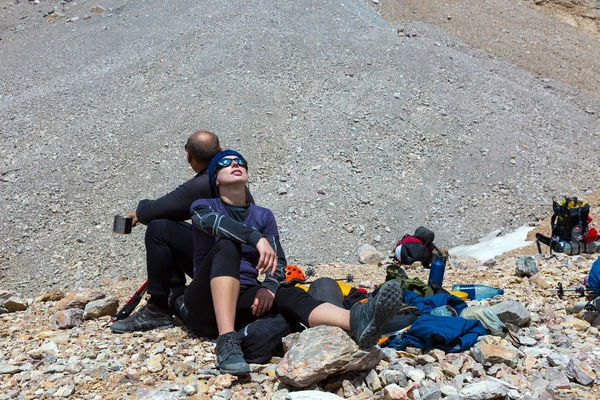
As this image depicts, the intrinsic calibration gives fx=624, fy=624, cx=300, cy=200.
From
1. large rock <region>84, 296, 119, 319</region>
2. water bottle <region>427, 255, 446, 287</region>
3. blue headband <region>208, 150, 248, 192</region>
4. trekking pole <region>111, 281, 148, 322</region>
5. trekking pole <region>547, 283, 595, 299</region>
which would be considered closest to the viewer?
blue headband <region>208, 150, 248, 192</region>

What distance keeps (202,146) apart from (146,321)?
1.34 m

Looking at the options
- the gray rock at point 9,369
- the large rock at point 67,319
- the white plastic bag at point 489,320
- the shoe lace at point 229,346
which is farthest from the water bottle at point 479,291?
the gray rock at point 9,369

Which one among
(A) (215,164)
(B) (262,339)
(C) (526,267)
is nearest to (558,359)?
(B) (262,339)

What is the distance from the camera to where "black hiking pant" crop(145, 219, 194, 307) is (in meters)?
4.45

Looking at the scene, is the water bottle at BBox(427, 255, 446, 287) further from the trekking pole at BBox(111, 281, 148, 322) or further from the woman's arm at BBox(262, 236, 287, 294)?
the trekking pole at BBox(111, 281, 148, 322)

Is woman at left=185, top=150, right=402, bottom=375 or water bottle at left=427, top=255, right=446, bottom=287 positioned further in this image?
water bottle at left=427, top=255, right=446, bottom=287

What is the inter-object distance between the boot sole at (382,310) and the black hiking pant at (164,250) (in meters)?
1.68

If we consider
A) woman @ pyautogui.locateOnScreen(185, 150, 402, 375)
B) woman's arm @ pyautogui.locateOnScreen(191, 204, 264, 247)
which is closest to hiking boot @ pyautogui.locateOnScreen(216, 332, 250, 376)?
woman @ pyautogui.locateOnScreen(185, 150, 402, 375)

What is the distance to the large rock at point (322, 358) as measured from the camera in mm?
3248

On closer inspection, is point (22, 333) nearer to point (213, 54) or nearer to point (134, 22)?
point (213, 54)

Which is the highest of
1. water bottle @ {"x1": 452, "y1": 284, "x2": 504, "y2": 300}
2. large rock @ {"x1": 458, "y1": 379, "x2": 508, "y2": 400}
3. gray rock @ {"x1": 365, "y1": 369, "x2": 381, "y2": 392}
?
large rock @ {"x1": 458, "y1": 379, "x2": 508, "y2": 400}

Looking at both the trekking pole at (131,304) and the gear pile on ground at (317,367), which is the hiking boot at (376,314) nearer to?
the gear pile on ground at (317,367)

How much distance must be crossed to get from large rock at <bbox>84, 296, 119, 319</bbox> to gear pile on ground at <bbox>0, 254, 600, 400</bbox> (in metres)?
0.51

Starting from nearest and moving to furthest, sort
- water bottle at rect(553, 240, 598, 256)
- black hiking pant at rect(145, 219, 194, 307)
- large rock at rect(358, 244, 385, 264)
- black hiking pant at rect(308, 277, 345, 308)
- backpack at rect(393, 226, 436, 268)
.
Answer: black hiking pant at rect(308, 277, 345, 308) → black hiking pant at rect(145, 219, 194, 307) → water bottle at rect(553, 240, 598, 256) → backpack at rect(393, 226, 436, 268) → large rock at rect(358, 244, 385, 264)
